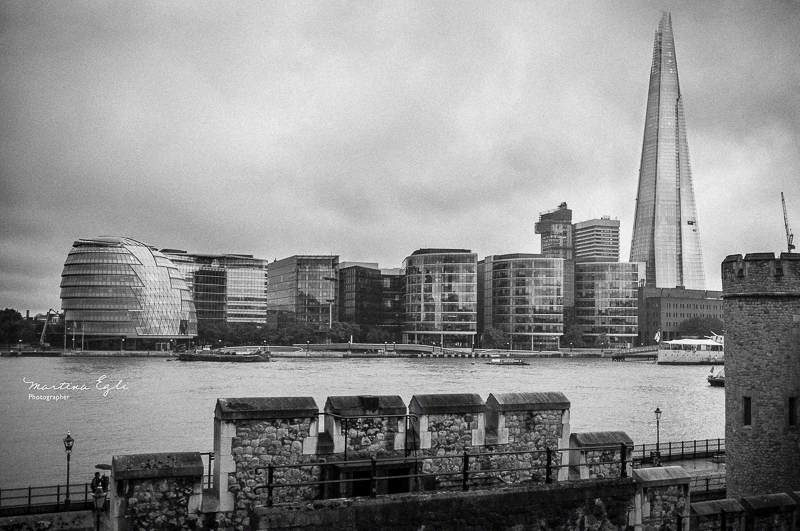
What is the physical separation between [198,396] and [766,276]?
7207 cm

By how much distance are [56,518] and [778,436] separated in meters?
16.8

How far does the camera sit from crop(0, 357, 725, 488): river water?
4891 centimetres

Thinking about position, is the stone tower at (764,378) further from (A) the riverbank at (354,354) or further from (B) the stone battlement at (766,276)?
(A) the riverbank at (354,354)

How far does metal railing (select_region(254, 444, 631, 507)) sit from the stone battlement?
10337mm

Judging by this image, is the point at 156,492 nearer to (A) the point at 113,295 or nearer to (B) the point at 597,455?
(B) the point at 597,455

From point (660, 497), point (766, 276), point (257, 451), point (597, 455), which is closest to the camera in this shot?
point (257, 451)

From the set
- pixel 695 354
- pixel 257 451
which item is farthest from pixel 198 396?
pixel 695 354

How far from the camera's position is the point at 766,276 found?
18875mm

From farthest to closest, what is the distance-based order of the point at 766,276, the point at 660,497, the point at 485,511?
the point at 766,276 < the point at 660,497 < the point at 485,511

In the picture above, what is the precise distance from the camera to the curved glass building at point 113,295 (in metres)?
176

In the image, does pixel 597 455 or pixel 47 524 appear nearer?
pixel 597 455

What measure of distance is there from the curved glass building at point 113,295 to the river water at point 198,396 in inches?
1056

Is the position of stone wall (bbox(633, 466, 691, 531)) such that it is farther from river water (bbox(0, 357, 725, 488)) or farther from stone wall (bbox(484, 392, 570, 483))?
river water (bbox(0, 357, 725, 488))

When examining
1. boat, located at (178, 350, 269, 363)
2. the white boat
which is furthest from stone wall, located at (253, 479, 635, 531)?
the white boat
